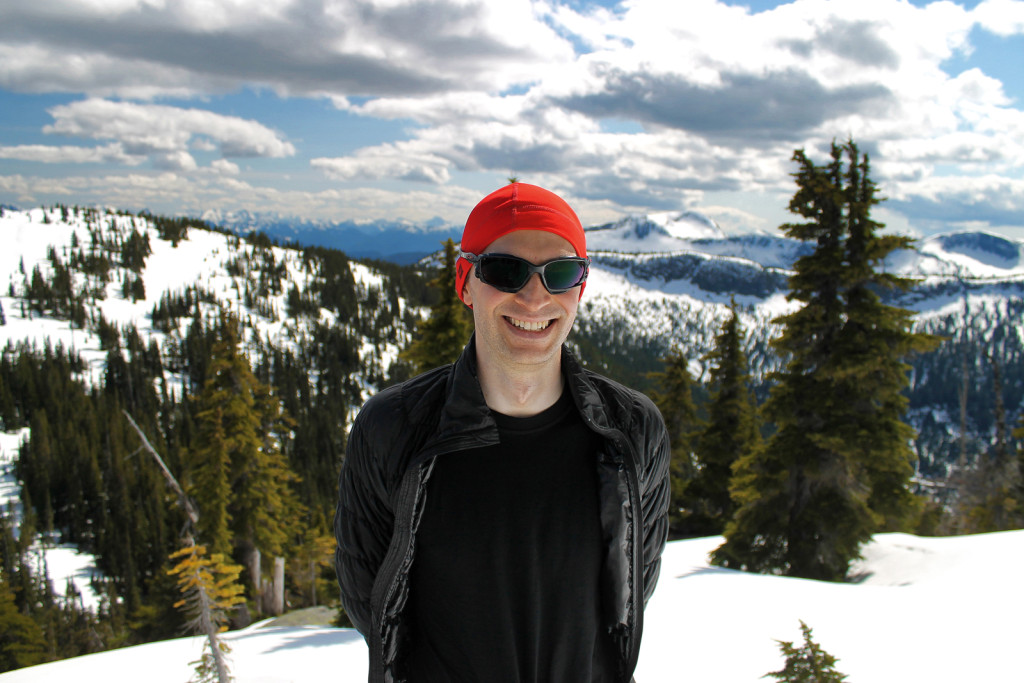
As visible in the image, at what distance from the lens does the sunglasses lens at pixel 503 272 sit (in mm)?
2279

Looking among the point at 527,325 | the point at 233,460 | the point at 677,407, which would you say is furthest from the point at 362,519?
the point at 677,407

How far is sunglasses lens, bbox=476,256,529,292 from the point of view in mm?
2279

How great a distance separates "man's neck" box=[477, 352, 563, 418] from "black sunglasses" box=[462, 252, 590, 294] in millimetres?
337

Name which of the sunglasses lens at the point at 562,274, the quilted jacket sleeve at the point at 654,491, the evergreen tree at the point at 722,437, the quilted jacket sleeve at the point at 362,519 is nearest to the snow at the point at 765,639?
the quilted jacket sleeve at the point at 654,491

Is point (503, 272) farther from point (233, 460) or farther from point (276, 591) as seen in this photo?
point (276, 591)

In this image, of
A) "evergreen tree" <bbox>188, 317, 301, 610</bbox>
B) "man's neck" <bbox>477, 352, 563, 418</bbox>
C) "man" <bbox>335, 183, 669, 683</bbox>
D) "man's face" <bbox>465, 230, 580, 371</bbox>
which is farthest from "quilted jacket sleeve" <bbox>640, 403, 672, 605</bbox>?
"evergreen tree" <bbox>188, 317, 301, 610</bbox>

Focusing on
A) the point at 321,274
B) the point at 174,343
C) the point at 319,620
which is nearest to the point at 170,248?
the point at 321,274

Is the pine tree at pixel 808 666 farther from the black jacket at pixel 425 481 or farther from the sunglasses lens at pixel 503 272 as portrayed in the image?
the sunglasses lens at pixel 503 272

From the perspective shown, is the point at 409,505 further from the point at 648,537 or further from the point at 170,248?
the point at 170,248

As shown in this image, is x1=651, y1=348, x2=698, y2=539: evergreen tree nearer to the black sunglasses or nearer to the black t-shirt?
the black t-shirt

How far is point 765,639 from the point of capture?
6.52 meters

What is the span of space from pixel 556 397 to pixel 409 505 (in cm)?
77

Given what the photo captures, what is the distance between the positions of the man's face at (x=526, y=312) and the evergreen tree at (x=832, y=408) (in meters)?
12.6

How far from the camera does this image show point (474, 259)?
7.73 ft
